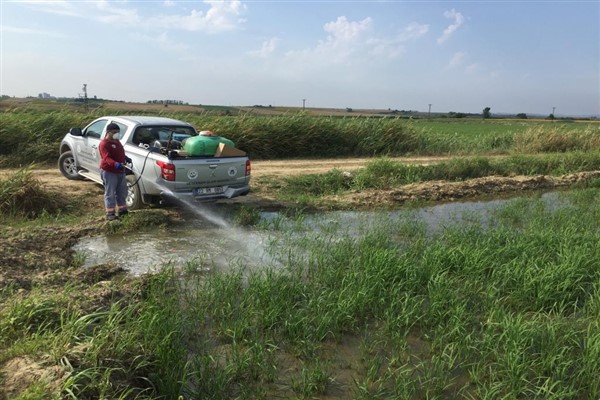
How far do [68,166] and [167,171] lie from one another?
4.71 m

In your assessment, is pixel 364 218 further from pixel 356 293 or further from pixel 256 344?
pixel 256 344

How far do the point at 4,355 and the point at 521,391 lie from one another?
3.94 meters

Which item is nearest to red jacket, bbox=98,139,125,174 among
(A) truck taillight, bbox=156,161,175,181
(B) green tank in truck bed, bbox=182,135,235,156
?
(A) truck taillight, bbox=156,161,175,181

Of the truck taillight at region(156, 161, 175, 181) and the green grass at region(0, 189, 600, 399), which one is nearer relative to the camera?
the green grass at region(0, 189, 600, 399)

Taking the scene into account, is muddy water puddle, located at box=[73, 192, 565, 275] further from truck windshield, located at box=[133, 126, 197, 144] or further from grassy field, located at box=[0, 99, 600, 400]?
truck windshield, located at box=[133, 126, 197, 144]

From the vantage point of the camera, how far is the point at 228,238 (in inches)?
301

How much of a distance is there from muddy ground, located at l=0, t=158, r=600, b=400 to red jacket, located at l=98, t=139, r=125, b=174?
3.13 feet

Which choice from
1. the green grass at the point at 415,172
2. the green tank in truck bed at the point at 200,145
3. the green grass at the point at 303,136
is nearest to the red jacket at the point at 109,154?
the green tank in truck bed at the point at 200,145

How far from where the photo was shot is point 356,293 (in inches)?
193

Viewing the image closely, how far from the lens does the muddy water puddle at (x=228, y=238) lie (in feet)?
21.0

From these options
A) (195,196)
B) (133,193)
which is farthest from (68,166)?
(195,196)

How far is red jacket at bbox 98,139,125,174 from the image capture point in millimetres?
7707

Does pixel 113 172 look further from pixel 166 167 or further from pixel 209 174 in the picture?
pixel 209 174

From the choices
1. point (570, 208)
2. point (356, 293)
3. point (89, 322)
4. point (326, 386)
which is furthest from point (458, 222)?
point (89, 322)
